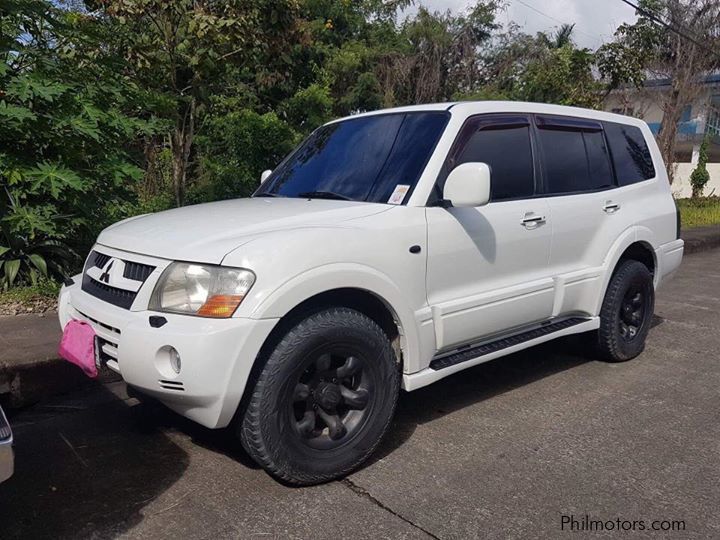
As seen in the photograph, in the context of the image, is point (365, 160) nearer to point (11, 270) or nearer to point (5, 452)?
point (5, 452)

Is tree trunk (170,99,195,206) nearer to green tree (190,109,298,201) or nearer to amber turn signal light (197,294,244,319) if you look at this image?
green tree (190,109,298,201)

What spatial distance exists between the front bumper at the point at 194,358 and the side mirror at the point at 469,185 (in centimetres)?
118

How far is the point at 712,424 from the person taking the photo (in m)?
3.83

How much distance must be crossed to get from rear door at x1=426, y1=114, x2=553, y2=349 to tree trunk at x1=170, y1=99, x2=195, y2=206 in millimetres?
4520

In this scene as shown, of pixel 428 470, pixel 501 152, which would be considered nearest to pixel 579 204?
pixel 501 152

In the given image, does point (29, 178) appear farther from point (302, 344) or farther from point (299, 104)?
point (299, 104)

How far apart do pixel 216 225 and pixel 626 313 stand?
10.6 feet

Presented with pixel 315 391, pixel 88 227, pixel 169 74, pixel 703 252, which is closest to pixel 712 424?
pixel 315 391

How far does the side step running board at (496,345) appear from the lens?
140 inches

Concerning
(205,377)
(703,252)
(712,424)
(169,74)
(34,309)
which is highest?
(169,74)

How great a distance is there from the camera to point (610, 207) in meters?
4.64

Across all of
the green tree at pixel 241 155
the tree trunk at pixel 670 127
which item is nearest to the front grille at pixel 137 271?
the green tree at pixel 241 155

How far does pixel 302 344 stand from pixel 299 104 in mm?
10071
